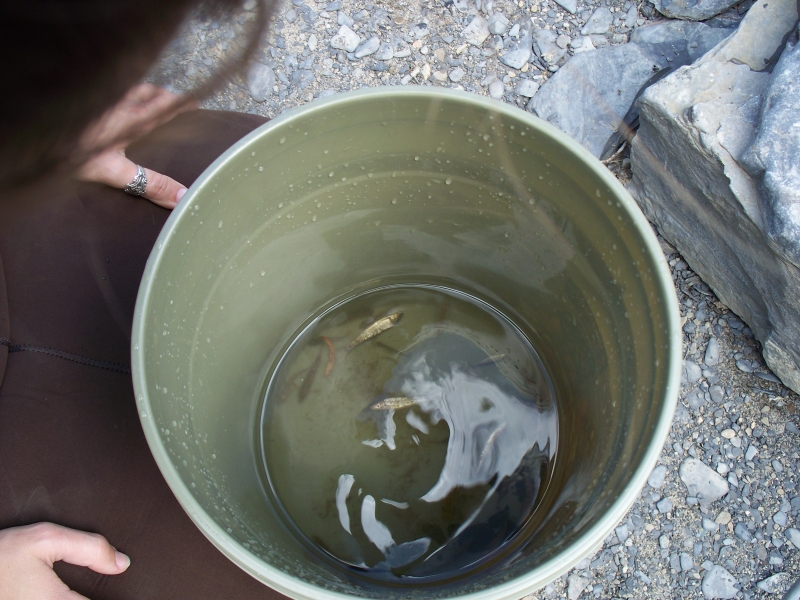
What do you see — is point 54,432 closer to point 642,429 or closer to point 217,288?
point 217,288

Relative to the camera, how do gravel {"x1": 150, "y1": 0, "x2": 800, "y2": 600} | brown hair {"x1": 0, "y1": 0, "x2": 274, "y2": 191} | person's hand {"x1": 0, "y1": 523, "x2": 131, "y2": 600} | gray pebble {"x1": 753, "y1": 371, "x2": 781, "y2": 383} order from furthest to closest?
gray pebble {"x1": 753, "y1": 371, "x2": 781, "y2": 383}, gravel {"x1": 150, "y1": 0, "x2": 800, "y2": 600}, person's hand {"x1": 0, "y1": 523, "x2": 131, "y2": 600}, brown hair {"x1": 0, "y1": 0, "x2": 274, "y2": 191}

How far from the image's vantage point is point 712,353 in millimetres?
1461

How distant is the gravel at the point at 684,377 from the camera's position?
1.31m

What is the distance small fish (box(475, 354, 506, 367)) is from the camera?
1317 millimetres

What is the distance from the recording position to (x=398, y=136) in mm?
975

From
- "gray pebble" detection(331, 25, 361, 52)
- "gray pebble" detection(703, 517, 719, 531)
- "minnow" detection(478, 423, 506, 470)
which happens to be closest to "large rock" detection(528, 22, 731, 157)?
"gray pebble" detection(331, 25, 361, 52)

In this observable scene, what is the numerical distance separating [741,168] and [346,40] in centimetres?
116

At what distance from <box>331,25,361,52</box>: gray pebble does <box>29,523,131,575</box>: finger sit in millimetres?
1448

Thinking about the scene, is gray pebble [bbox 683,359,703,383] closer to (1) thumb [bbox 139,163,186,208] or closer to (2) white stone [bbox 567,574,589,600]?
(2) white stone [bbox 567,574,589,600]

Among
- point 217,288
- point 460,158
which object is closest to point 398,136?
point 460,158

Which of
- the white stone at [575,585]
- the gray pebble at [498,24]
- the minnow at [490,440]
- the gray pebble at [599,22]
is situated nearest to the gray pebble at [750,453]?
the white stone at [575,585]

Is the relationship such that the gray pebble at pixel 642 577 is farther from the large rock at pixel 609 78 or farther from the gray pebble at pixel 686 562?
the large rock at pixel 609 78

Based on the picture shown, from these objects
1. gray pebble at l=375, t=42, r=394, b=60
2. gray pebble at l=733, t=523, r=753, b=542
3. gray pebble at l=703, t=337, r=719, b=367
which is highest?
gray pebble at l=375, t=42, r=394, b=60

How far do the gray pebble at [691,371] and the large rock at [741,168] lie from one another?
0.15 meters
